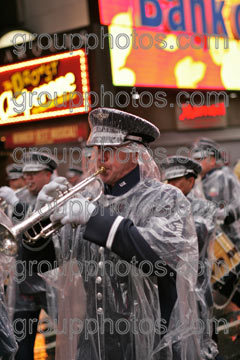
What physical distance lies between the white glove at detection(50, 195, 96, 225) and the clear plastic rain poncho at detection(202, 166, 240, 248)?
5567 millimetres

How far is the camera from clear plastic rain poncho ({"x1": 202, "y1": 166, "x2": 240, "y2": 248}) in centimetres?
874

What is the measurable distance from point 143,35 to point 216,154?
7.63ft

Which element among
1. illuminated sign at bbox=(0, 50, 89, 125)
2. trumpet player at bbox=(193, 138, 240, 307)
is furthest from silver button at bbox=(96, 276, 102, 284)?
illuminated sign at bbox=(0, 50, 89, 125)

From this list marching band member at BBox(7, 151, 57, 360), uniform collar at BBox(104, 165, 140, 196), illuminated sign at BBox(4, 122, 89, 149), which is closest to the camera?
uniform collar at BBox(104, 165, 140, 196)

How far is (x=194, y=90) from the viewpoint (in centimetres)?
1174

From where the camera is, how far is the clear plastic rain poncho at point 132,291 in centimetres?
335

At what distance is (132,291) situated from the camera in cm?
338

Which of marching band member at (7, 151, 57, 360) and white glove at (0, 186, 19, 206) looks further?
white glove at (0, 186, 19, 206)

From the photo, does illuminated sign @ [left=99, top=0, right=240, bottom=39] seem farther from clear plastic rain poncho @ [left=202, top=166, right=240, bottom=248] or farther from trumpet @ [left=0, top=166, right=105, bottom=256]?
trumpet @ [left=0, top=166, right=105, bottom=256]

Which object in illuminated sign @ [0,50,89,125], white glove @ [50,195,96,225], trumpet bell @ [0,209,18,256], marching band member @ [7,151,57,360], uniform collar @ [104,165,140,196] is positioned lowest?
marching band member @ [7,151,57,360]

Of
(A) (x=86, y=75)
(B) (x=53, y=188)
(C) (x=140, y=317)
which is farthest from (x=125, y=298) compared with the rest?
(A) (x=86, y=75)

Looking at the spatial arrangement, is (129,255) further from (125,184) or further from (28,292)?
(28,292)

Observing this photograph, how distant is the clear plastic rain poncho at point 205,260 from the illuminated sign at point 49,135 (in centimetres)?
437

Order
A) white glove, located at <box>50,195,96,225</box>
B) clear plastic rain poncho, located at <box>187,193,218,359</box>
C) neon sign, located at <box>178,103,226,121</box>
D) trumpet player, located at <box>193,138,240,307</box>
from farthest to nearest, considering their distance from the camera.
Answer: neon sign, located at <box>178,103,226,121</box>
trumpet player, located at <box>193,138,240,307</box>
clear plastic rain poncho, located at <box>187,193,218,359</box>
white glove, located at <box>50,195,96,225</box>
